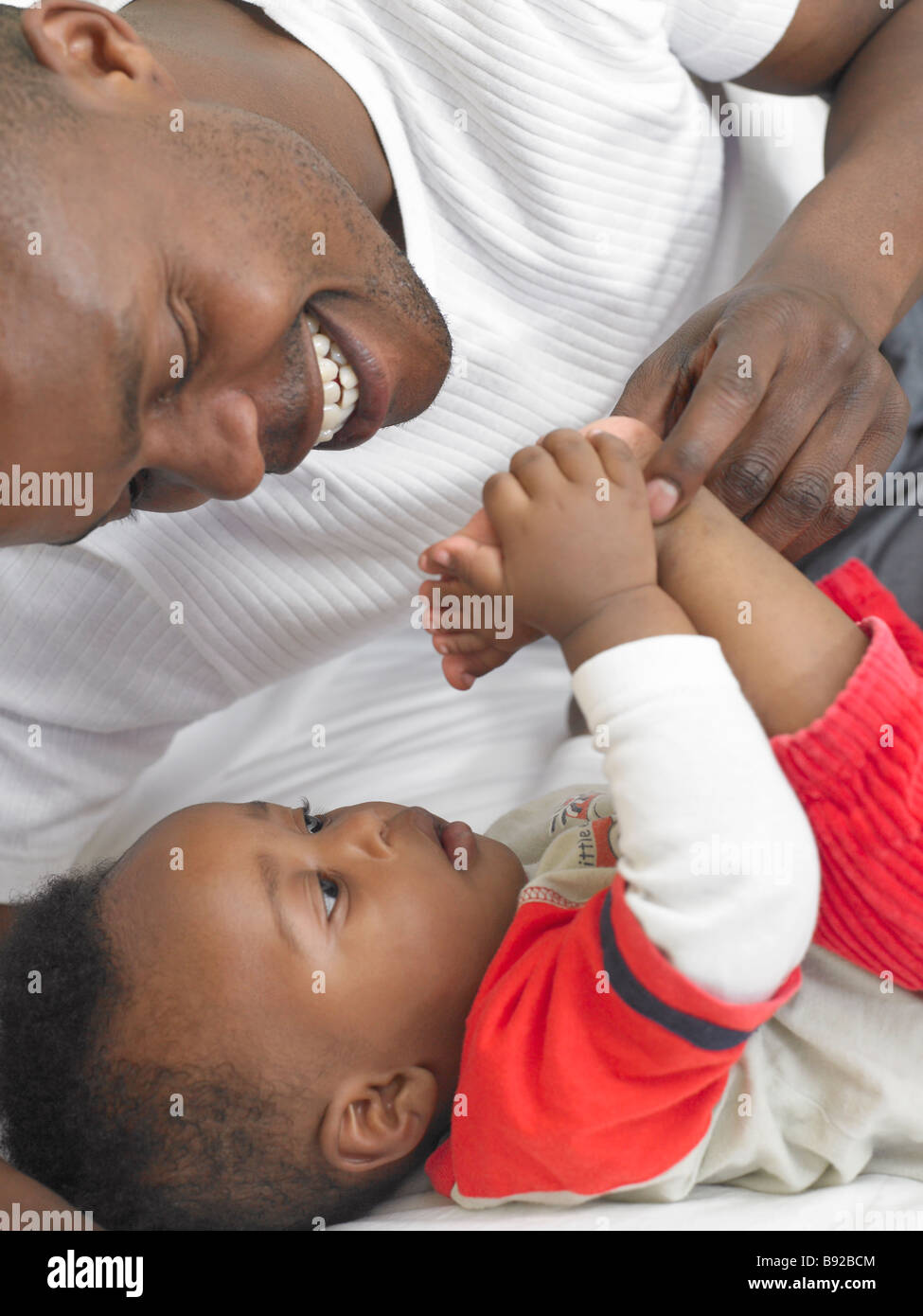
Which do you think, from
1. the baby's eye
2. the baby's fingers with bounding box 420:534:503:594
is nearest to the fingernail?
the baby's fingers with bounding box 420:534:503:594

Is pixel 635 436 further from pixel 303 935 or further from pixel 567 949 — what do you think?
pixel 303 935

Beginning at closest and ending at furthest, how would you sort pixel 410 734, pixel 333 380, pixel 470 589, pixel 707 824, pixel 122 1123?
pixel 707 824 < pixel 470 589 < pixel 122 1123 < pixel 333 380 < pixel 410 734

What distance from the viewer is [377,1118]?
3.28 ft

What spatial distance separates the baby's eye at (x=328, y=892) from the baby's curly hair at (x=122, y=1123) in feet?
0.54

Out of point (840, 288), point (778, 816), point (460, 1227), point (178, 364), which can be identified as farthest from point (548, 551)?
point (460, 1227)

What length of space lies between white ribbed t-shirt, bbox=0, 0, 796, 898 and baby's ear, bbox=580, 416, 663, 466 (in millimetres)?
480

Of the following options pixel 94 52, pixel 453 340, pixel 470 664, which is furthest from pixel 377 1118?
pixel 94 52

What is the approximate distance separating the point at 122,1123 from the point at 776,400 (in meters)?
Answer: 0.85

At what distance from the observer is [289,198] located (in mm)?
971

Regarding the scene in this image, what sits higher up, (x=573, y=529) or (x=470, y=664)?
(x=573, y=529)

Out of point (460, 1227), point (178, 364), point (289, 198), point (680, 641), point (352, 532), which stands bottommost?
point (460, 1227)

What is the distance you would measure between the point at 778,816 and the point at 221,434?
1.85ft

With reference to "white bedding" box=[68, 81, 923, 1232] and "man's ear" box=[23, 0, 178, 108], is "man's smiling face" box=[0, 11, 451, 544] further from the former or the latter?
"white bedding" box=[68, 81, 923, 1232]

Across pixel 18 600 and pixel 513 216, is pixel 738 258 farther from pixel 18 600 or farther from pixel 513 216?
pixel 18 600
